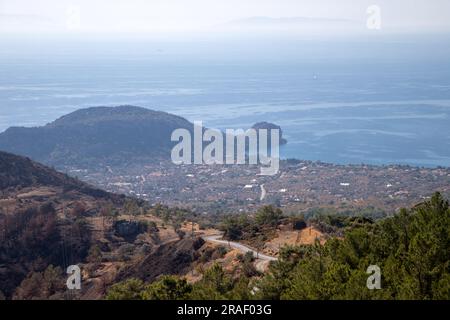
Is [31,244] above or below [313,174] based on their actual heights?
above

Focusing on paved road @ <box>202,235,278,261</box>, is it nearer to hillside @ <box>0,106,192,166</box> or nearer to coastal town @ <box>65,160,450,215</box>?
coastal town @ <box>65,160,450,215</box>

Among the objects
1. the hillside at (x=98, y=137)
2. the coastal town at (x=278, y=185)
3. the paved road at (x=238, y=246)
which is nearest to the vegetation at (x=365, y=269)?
the paved road at (x=238, y=246)

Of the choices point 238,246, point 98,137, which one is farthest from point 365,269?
point 98,137

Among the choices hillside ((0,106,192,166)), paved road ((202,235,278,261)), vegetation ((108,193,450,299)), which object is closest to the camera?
vegetation ((108,193,450,299))

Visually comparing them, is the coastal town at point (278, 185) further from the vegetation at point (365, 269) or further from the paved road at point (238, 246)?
the vegetation at point (365, 269)

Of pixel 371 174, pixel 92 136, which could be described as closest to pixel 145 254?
pixel 371 174

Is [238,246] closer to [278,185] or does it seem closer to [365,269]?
[365,269]

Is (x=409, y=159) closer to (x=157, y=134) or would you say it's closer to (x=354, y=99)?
(x=157, y=134)

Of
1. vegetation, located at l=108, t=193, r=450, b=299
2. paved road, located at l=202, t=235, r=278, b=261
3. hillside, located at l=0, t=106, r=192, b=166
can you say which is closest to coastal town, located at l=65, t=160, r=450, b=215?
hillside, located at l=0, t=106, r=192, b=166

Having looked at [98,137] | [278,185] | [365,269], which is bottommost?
[278,185]
